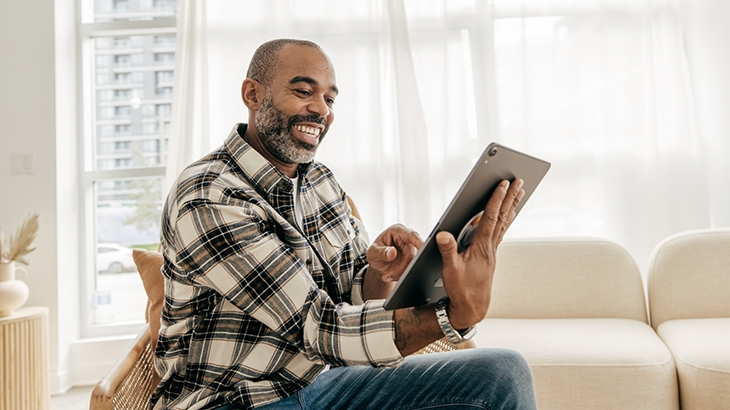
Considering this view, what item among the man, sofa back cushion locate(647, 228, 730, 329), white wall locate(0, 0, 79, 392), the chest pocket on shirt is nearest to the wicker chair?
the man

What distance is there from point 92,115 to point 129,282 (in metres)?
0.90

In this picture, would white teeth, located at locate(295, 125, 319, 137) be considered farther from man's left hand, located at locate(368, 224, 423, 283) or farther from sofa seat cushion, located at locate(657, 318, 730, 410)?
sofa seat cushion, located at locate(657, 318, 730, 410)

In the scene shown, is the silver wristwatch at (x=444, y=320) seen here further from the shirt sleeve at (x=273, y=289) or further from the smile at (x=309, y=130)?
the smile at (x=309, y=130)

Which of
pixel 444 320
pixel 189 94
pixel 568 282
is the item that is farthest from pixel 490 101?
pixel 444 320

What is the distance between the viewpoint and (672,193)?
99.8 inches

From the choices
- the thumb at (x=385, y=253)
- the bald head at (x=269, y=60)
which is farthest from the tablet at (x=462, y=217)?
the bald head at (x=269, y=60)

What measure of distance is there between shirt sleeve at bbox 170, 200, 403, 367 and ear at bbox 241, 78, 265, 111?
0.38m

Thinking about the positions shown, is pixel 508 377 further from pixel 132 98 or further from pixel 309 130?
pixel 132 98

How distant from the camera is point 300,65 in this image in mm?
1280

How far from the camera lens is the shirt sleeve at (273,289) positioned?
943 mm

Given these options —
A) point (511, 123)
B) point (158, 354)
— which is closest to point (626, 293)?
point (511, 123)

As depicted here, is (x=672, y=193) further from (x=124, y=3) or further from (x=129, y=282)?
(x=124, y=3)

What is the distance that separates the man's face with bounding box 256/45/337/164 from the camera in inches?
50.3

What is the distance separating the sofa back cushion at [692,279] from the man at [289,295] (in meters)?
1.19
